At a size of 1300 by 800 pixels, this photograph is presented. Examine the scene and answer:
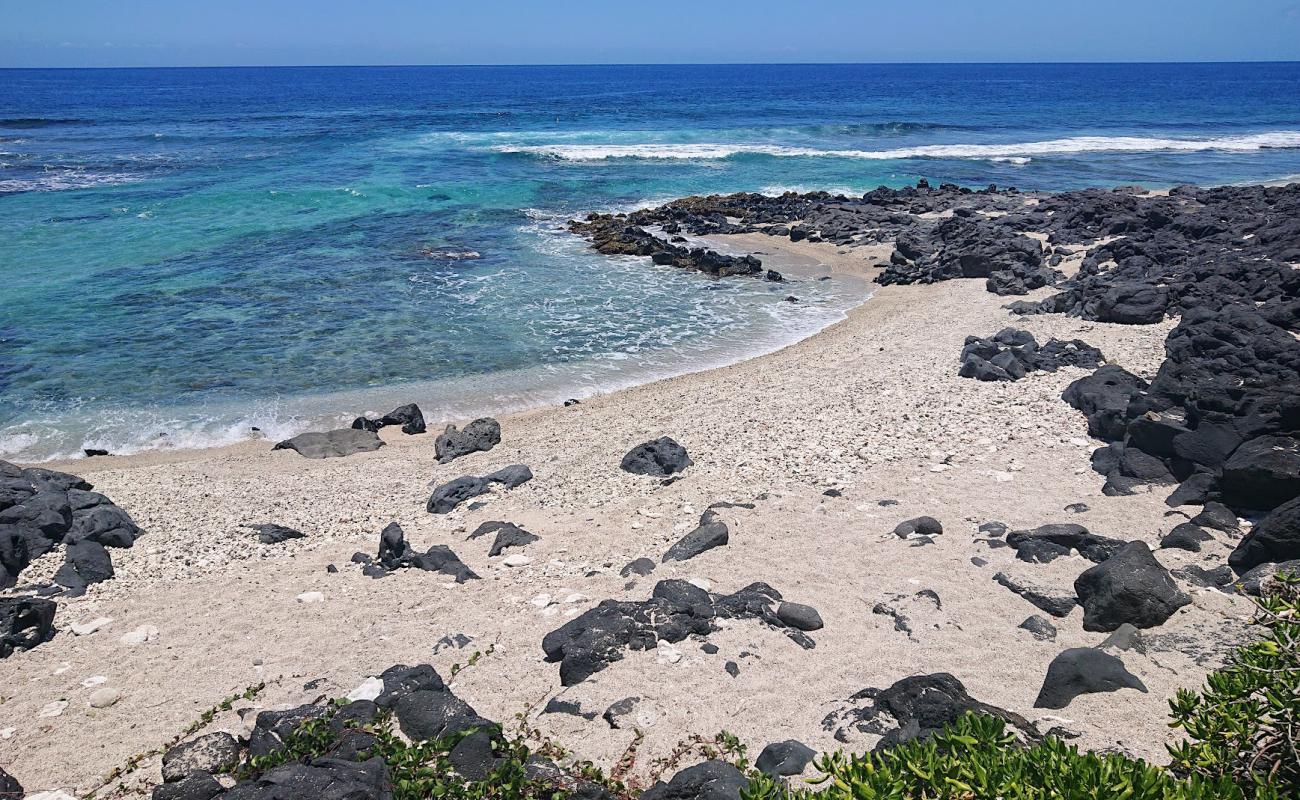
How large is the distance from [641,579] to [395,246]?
69.1 feet

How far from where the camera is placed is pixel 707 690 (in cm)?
632

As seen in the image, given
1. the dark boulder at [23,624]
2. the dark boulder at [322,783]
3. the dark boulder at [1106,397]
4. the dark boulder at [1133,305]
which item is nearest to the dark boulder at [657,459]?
the dark boulder at [1106,397]

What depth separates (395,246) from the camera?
87.4 ft

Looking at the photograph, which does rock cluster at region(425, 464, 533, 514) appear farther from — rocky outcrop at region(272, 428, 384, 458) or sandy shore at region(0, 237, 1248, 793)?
rocky outcrop at region(272, 428, 384, 458)

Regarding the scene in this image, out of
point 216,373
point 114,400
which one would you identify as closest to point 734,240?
point 216,373

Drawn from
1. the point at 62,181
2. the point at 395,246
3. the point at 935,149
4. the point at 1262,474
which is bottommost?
the point at 395,246

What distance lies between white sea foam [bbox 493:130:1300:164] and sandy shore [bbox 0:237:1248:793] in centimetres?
3750

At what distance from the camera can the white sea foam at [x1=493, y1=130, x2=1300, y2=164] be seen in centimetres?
4884

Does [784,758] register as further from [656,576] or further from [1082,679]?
[656,576]

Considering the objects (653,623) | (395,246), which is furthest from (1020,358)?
(395,246)

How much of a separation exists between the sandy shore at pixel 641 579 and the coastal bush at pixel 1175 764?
1.36 metres

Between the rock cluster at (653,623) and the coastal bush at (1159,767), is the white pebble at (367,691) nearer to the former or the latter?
the rock cluster at (653,623)

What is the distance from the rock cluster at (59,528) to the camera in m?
8.84

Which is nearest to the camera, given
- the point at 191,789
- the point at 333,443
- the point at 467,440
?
the point at 191,789
